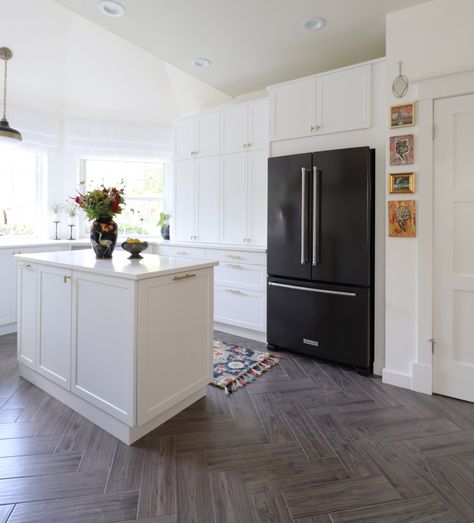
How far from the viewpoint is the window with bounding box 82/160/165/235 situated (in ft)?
16.4

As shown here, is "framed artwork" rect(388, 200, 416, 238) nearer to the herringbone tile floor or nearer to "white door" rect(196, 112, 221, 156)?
the herringbone tile floor

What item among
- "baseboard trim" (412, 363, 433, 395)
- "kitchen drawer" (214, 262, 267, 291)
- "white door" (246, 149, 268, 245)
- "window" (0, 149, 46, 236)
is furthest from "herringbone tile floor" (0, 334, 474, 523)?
"window" (0, 149, 46, 236)

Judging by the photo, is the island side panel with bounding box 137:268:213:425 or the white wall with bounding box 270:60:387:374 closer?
the island side panel with bounding box 137:268:213:425

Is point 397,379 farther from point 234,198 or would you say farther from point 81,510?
point 234,198

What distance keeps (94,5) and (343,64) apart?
2.20m

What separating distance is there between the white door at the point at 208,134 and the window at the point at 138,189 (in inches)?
47.6

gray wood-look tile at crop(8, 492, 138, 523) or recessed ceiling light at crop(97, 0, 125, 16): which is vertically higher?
recessed ceiling light at crop(97, 0, 125, 16)

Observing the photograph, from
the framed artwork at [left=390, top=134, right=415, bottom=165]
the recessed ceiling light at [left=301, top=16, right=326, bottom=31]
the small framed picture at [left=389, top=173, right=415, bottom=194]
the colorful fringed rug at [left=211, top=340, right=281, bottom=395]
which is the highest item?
the recessed ceiling light at [left=301, top=16, right=326, bottom=31]

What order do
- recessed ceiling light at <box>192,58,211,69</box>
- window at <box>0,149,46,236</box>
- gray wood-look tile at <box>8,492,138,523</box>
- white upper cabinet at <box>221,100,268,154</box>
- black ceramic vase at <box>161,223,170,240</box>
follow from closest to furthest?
1. gray wood-look tile at <box>8,492,138,523</box>
2. recessed ceiling light at <box>192,58,211,69</box>
3. white upper cabinet at <box>221,100,268,154</box>
4. window at <box>0,149,46,236</box>
5. black ceramic vase at <box>161,223,170,240</box>

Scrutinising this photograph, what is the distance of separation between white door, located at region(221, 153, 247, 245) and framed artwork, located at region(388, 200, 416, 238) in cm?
158

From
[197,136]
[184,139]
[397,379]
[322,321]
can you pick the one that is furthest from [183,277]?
[184,139]

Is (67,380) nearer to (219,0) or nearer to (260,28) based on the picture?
(219,0)

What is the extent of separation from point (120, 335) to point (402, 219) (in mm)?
2047

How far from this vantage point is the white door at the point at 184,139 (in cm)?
418
